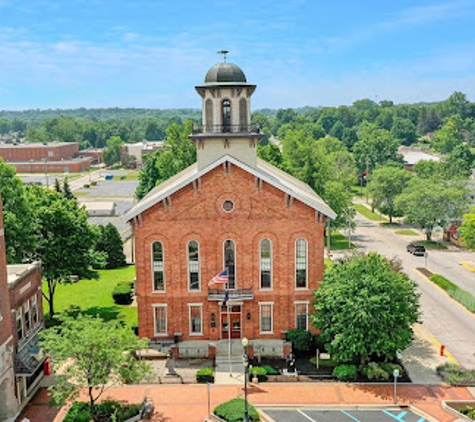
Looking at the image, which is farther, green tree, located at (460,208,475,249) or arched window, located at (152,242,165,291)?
green tree, located at (460,208,475,249)

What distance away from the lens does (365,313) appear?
1244 inches

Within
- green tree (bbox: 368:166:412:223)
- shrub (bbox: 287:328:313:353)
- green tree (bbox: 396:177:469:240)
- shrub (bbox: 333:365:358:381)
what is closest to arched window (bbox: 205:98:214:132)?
shrub (bbox: 287:328:313:353)

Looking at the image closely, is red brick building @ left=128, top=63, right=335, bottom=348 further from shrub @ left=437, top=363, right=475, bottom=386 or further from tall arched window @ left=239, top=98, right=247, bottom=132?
shrub @ left=437, top=363, right=475, bottom=386

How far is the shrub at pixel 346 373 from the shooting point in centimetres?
3259

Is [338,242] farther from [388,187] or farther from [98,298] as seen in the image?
[98,298]

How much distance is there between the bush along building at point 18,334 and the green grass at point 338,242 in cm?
4211

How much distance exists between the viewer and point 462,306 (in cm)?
4597

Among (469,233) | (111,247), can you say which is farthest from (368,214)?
(111,247)

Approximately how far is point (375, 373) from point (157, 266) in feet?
50.3

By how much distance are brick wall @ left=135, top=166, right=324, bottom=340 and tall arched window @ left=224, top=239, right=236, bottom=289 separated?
29cm

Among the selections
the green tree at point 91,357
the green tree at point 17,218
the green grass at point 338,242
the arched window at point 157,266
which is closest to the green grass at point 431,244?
the green grass at point 338,242

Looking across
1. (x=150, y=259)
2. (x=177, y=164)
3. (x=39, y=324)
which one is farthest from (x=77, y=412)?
(x=177, y=164)

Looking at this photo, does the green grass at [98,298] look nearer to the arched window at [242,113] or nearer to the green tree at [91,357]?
the green tree at [91,357]

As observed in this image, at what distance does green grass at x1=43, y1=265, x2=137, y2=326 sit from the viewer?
4462 cm
